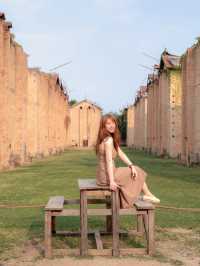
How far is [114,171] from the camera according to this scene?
6.84m

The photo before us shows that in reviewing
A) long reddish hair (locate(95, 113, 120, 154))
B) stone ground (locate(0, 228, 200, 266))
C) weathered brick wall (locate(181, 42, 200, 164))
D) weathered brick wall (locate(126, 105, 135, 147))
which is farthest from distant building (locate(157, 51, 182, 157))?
weathered brick wall (locate(126, 105, 135, 147))

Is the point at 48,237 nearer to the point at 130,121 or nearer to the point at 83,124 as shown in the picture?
the point at 83,124

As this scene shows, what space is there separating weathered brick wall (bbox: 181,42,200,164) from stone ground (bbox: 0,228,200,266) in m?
22.1

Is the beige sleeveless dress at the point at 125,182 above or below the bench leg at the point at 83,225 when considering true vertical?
above

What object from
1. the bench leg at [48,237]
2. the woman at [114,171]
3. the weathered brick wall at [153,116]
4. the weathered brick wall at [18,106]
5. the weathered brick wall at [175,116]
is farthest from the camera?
the weathered brick wall at [153,116]

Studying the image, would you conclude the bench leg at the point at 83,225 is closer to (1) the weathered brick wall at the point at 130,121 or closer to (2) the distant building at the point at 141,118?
(2) the distant building at the point at 141,118

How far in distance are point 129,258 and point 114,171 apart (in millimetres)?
1064

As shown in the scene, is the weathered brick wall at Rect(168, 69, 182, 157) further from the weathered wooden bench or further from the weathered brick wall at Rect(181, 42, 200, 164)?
the weathered wooden bench

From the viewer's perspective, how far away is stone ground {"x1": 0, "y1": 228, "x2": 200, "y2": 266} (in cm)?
622

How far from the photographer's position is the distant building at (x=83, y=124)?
3584 inches

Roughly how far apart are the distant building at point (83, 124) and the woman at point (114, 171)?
8298 centimetres

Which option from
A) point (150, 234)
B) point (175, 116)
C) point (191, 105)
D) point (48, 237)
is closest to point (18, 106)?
point (191, 105)

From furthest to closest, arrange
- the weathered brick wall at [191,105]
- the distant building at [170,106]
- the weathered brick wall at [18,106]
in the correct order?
the distant building at [170,106] < the weathered brick wall at [191,105] < the weathered brick wall at [18,106]

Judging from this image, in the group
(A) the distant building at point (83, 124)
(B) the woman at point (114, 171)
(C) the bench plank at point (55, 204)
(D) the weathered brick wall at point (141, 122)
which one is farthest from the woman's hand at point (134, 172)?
(A) the distant building at point (83, 124)
